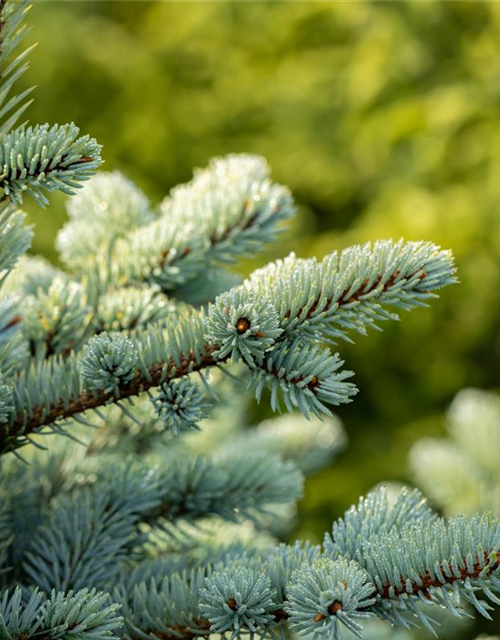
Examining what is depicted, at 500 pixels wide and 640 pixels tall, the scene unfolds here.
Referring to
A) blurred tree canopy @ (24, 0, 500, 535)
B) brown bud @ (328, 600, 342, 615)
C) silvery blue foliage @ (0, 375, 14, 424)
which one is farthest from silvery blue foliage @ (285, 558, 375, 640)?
blurred tree canopy @ (24, 0, 500, 535)

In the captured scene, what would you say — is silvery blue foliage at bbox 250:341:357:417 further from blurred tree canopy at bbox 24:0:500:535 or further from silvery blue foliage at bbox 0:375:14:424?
blurred tree canopy at bbox 24:0:500:535

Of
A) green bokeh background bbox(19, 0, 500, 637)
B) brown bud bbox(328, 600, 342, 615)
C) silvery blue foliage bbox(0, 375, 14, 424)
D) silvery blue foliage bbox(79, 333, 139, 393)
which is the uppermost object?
green bokeh background bbox(19, 0, 500, 637)

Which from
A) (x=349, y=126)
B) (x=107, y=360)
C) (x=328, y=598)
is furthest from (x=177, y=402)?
(x=349, y=126)

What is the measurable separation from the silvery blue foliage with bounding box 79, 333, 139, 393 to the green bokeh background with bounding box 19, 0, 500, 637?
178cm

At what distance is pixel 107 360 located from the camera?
495mm

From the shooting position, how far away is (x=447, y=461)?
3.54ft

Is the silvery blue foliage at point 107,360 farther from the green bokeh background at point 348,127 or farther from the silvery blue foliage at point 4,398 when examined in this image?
the green bokeh background at point 348,127

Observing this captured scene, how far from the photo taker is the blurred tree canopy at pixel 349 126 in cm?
246

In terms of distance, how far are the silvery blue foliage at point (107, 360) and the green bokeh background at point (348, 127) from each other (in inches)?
70.1

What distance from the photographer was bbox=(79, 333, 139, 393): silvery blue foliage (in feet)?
1.63

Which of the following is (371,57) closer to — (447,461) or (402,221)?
(402,221)

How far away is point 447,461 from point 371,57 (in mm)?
1895

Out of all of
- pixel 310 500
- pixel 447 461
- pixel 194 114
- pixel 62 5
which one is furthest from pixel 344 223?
pixel 447 461

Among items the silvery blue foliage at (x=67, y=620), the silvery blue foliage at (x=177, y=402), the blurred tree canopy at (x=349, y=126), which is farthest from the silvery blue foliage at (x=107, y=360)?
the blurred tree canopy at (x=349, y=126)
